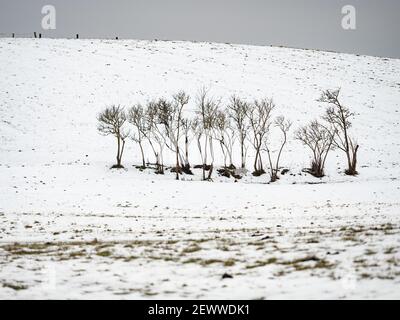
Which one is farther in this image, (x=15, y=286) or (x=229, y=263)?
(x=229, y=263)

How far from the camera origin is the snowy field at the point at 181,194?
25.0 ft

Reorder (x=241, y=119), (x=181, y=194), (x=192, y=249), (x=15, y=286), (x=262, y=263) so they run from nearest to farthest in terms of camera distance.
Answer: (x=15, y=286) < (x=262, y=263) < (x=192, y=249) < (x=181, y=194) < (x=241, y=119)

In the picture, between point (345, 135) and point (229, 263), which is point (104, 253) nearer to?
point (229, 263)

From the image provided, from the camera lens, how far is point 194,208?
2488 centimetres

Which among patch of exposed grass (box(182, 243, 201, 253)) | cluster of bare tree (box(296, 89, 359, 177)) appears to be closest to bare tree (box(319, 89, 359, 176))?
cluster of bare tree (box(296, 89, 359, 177))

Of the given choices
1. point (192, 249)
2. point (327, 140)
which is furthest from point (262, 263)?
point (327, 140)

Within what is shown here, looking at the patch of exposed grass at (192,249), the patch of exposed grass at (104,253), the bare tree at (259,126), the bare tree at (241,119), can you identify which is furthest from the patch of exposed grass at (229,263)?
the bare tree at (241,119)

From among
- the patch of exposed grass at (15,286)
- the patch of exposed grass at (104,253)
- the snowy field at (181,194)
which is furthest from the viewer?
the patch of exposed grass at (104,253)

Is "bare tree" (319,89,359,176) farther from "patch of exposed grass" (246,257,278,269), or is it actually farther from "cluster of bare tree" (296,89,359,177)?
"patch of exposed grass" (246,257,278,269)

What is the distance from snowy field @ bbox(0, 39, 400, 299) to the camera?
7.61m

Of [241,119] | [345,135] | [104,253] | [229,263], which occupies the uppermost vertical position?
[241,119]

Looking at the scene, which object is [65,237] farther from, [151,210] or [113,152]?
[113,152]

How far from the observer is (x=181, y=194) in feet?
98.3

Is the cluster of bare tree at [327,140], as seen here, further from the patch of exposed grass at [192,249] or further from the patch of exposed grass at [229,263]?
the patch of exposed grass at [229,263]
